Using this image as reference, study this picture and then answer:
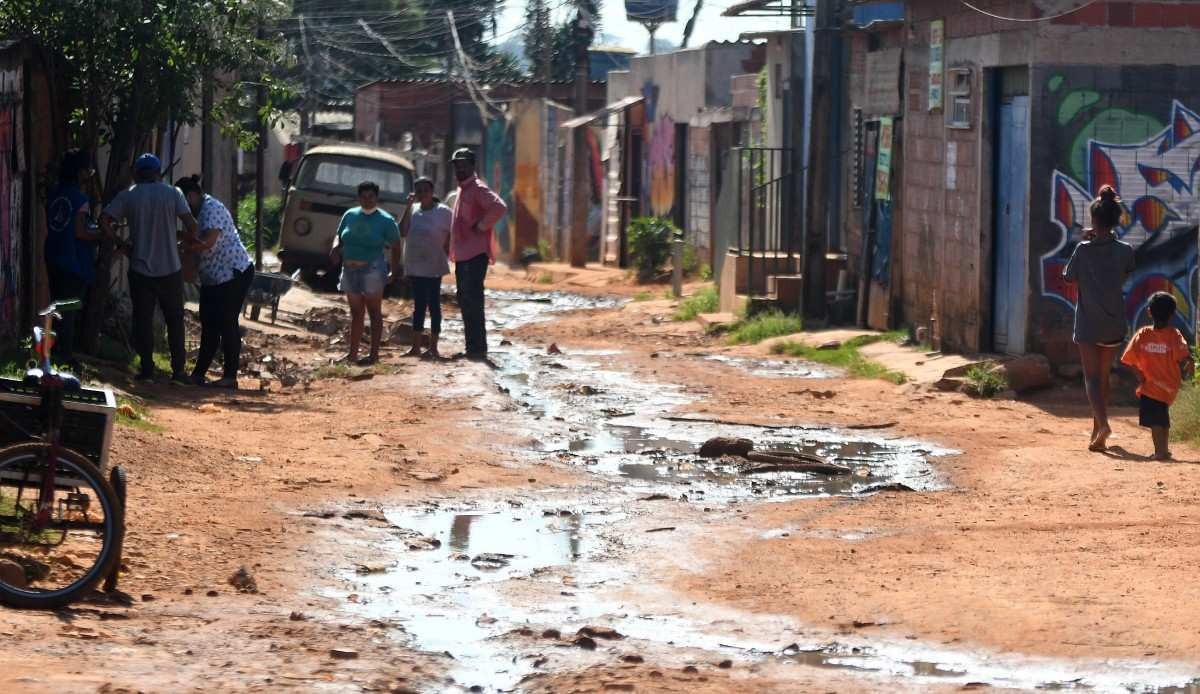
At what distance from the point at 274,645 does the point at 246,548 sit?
1653 mm

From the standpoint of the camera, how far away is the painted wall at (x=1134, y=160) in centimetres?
1352

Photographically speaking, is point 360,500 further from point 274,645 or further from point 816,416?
point 816,416

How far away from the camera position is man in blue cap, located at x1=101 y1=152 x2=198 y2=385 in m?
12.1

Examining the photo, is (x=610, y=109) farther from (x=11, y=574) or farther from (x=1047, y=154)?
(x=11, y=574)

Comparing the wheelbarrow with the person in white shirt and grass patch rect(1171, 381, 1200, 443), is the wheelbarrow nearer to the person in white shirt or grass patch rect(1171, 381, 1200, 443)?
the person in white shirt

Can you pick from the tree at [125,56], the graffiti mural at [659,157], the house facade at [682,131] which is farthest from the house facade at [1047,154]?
the graffiti mural at [659,157]

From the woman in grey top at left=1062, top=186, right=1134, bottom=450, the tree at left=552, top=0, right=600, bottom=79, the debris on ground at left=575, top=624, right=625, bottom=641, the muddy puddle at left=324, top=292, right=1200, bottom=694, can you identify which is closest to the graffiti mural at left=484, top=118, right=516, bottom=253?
the tree at left=552, top=0, right=600, bottom=79

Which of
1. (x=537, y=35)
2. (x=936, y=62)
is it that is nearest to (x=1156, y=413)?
(x=936, y=62)

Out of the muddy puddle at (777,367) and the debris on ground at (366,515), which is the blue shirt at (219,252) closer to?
the muddy puddle at (777,367)

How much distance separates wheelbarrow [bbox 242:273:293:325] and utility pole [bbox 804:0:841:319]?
5429 mm

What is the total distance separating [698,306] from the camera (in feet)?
69.9

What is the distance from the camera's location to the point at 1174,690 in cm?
545

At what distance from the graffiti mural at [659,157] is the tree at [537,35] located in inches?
294

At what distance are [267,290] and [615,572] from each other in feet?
38.7
